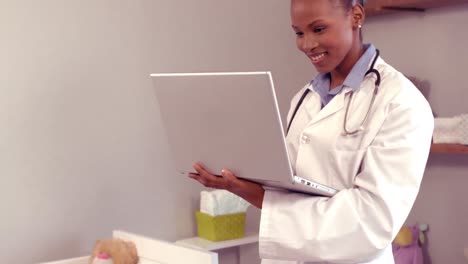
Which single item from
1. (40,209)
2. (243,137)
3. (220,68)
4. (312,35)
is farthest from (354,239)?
(220,68)

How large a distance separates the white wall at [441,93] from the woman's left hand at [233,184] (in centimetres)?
111

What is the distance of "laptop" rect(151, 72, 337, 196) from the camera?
0.99m

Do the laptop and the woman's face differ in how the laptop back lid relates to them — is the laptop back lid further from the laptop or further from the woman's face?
the woman's face

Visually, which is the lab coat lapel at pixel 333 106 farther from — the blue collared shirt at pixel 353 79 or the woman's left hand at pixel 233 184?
the woman's left hand at pixel 233 184

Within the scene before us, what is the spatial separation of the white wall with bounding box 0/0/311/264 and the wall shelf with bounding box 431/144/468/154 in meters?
0.73

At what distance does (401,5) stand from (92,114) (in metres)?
1.06

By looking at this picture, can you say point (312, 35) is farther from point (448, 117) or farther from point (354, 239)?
point (448, 117)

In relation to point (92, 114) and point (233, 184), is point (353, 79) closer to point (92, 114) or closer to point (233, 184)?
point (233, 184)

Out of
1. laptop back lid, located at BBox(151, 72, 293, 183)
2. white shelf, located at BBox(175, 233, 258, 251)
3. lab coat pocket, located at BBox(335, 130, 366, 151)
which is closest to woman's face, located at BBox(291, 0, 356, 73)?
lab coat pocket, located at BBox(335, 130, 366, 151)

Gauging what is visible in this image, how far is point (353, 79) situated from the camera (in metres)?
1.23

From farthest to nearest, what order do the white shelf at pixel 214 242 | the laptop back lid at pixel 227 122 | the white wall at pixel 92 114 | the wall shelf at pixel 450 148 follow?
the white shelf at pixel 214 242 < the wall shelf at pixel 450 148 < the white wall at pixel 92 114 < the laptop back lid at pixel 227 122

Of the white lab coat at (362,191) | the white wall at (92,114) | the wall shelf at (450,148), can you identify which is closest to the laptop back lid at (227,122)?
the white lab coat at (362,191)

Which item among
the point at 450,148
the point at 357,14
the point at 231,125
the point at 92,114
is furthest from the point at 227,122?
the point at 450,148

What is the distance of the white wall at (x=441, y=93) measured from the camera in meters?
2.03
